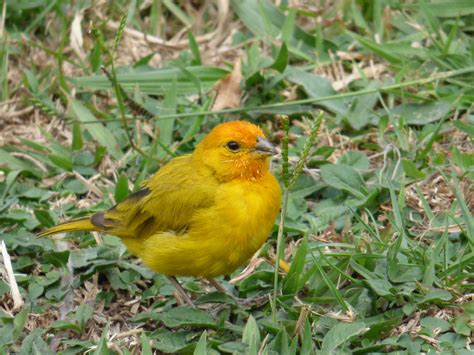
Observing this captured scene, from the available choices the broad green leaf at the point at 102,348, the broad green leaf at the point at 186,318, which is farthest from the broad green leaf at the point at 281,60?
the broad green leaf at the point at 102,348

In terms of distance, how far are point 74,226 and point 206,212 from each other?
906 mm

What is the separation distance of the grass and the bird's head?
0.16 meters

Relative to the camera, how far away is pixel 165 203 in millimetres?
5277

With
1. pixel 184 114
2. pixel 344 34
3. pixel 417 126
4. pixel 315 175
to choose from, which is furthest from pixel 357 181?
pixel 344 34

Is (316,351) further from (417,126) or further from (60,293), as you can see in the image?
(417,126)

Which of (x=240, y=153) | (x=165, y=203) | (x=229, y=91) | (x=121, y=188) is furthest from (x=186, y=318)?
(x=229, y=91)

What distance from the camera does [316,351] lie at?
455 centimetres

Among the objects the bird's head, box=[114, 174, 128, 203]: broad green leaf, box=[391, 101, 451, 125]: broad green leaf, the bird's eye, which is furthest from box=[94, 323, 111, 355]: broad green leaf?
box=[391, 101, 451, 125]: broad green leaf

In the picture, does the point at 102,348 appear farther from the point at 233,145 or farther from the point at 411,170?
the point at 411,170

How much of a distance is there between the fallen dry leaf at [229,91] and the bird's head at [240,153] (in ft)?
4.97

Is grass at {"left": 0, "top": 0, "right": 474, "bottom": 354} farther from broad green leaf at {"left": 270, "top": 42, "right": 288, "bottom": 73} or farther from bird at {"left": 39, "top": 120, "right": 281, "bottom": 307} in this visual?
bird at {"left": 39, "top": 120, "right": 281, "bottom": 307}

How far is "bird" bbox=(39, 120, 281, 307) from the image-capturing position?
491 cm

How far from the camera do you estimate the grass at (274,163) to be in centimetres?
482

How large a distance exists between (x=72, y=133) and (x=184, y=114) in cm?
87
